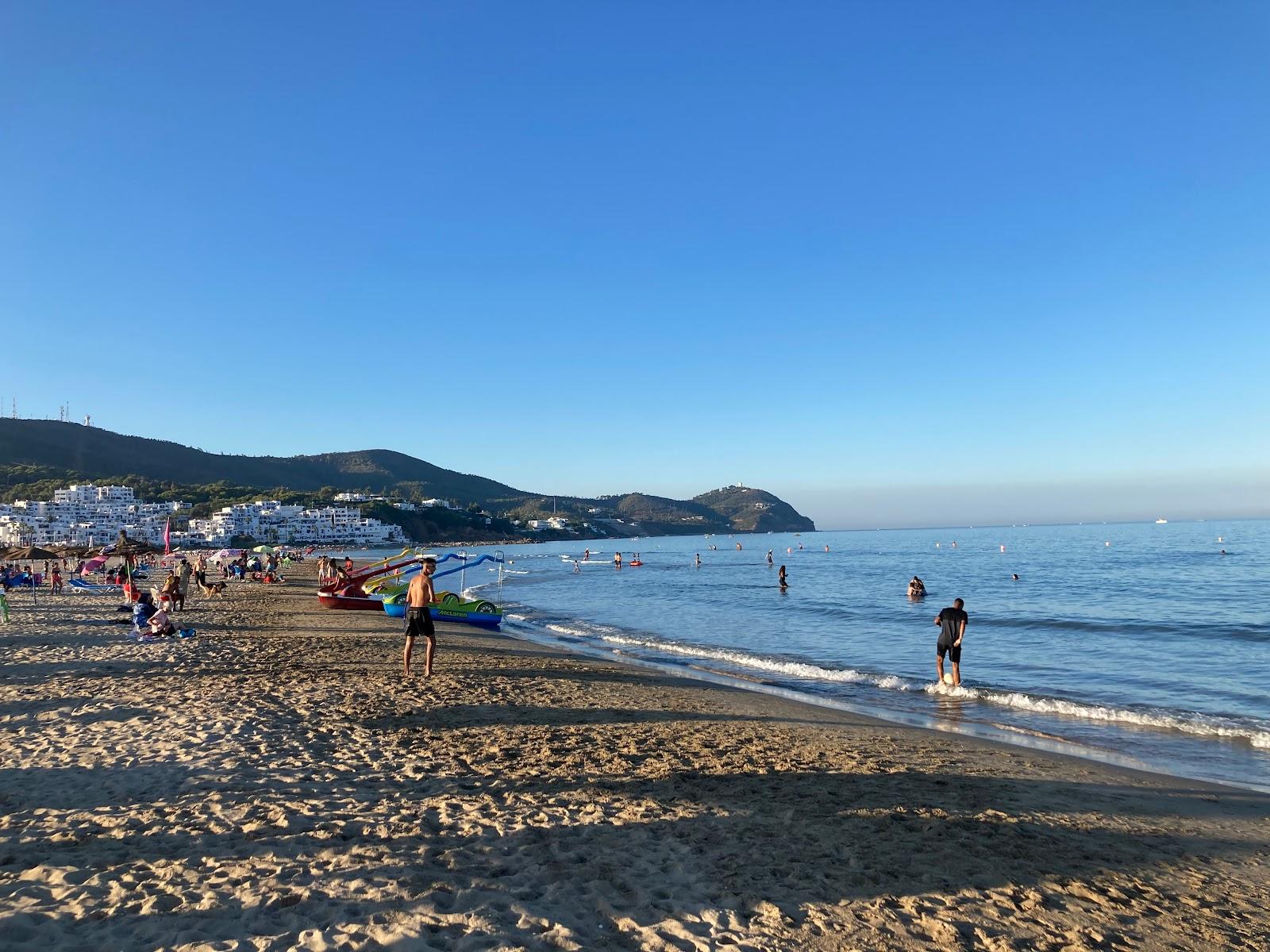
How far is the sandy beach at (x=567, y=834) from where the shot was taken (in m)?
3.74

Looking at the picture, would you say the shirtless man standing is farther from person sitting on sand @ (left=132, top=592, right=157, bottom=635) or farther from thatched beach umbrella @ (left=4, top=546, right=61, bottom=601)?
thatched beach umbrella @ (left=4, top=546, right=61, bottom=601)

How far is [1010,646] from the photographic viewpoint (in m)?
19.1

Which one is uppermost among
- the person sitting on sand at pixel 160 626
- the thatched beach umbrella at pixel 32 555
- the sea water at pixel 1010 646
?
the thatched beach umbrella at pixel 32 555

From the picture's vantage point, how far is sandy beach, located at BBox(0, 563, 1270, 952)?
12.3ft

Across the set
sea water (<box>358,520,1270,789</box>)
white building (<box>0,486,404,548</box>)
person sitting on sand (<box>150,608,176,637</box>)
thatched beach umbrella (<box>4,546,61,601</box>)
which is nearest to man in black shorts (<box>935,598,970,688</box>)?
sea water (<box>358,520,1270,789</box>)

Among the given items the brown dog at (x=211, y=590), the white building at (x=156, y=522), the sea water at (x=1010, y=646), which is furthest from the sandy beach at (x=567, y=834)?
the white building at (x=156, y=522)

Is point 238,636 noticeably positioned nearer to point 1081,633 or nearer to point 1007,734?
point 1007,734

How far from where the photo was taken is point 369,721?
321 inches

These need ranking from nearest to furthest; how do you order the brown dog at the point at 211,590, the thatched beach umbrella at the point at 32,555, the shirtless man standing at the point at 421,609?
the shirtless man standing at the point at 421,609 → the thatched beach umbrella at the point at 32,555 → the brown dog at the point at 211,590

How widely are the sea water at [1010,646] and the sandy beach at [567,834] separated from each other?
9.68ft

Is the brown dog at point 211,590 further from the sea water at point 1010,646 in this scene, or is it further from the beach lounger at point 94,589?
the sea water at point 1010,646

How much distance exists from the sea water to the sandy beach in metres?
2.95

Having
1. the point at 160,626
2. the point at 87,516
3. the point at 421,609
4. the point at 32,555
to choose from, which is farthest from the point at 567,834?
the point at 87,516

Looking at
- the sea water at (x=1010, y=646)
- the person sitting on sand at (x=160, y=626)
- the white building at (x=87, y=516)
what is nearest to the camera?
the sea water at (x=1010, y=646)
